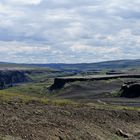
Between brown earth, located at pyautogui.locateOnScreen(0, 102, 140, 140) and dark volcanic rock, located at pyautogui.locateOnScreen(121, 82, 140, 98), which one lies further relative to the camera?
dark volcanic rock, located at pyautogui.locateOnScreen(121, 82, 140, 98)

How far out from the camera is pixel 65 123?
119 ft

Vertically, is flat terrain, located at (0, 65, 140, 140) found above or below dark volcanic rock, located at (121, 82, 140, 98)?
above

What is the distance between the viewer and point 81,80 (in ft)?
607

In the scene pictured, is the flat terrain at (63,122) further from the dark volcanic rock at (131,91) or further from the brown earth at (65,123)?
the dark volcanic rock at (131,91)

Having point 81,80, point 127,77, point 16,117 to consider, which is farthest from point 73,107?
point 127,77

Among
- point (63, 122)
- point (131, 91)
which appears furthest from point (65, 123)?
point (131, 91)

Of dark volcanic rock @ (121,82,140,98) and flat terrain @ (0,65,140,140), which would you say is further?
A: dark volcanic rock @ (121,82,140,98)

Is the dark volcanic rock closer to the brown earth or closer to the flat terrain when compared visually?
the flat terrain

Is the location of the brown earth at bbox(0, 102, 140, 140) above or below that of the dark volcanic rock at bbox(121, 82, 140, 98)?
above

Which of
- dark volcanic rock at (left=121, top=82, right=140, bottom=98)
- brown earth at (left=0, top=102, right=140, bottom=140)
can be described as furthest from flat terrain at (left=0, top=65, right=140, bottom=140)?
dark volcanic rock at (left=121, top=82, right=140, bottom=98)

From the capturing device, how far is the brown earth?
31.4 meters

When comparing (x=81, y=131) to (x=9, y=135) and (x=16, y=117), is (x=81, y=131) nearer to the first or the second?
(x=16, y=117)

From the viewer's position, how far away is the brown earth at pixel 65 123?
1236 inches

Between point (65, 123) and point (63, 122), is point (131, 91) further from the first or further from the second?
point (65, 123)
